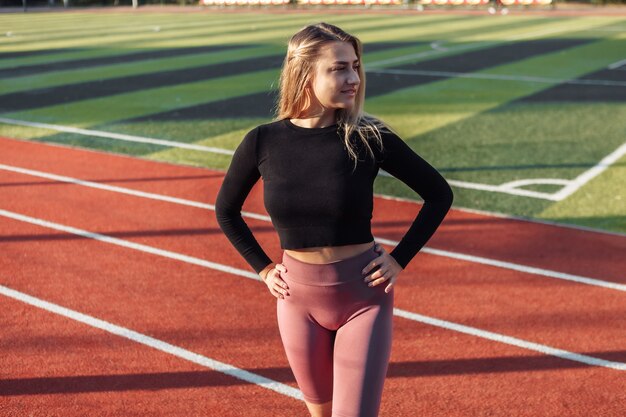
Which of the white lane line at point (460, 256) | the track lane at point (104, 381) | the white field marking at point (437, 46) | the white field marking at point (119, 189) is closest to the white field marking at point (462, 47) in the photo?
the white field marking at point (437, 46)

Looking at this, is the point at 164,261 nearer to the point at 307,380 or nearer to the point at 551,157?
the point at 307,380

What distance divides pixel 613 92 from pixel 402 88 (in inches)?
170

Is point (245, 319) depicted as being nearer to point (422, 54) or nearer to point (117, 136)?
point (117, 136)

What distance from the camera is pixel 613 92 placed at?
17.2m

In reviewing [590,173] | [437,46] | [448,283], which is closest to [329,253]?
[448,283]

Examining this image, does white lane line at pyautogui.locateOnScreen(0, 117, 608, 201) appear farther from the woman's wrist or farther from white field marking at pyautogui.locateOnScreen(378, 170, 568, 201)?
the woman's wrist

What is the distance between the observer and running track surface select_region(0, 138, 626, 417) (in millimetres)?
5219

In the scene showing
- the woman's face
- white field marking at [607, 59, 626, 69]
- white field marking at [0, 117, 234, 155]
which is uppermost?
the woman's face

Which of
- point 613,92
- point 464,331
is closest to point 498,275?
point 464,331

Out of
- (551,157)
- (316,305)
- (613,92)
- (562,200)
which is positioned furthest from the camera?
(613,92)

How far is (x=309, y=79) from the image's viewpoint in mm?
3314

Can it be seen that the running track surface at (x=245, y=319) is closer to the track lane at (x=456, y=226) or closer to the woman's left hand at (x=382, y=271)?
the track lane at (x=456, y=226)

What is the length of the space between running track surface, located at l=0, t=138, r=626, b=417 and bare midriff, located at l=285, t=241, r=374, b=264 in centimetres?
196

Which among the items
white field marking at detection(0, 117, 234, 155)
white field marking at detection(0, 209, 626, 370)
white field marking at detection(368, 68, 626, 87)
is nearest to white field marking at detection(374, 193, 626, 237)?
white field marking at detection(0, 209, 626, 370)
